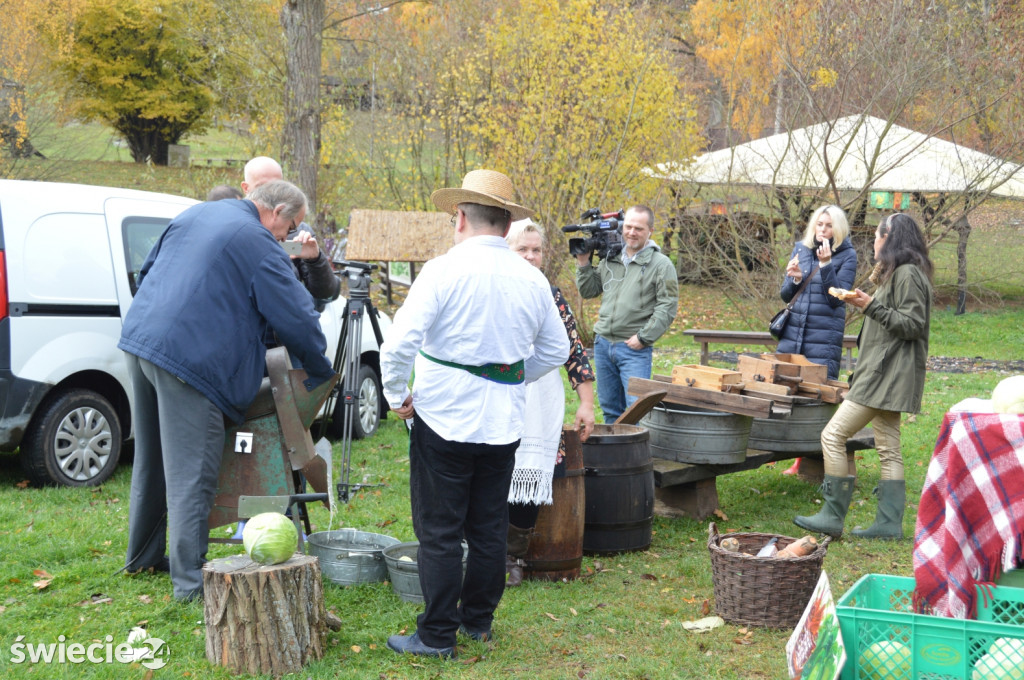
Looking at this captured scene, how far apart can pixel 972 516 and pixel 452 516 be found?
6.49 feet

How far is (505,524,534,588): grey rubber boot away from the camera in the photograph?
5.01 meters

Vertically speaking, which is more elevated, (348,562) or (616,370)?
(616,370)

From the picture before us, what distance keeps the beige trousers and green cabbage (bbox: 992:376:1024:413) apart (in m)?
2.24

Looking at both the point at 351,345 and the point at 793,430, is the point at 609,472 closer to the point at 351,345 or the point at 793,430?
the point at 793,430

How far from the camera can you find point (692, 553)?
569 cm

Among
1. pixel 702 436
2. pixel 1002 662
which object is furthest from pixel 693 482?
pixel 1002 662

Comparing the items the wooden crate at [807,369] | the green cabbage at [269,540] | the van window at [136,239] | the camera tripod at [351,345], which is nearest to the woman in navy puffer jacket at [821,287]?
the wooden crate at [807,369]

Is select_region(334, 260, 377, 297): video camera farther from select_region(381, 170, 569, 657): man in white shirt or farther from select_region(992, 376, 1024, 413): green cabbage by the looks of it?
select_region(992, 376, 1024, 413): green cabbage

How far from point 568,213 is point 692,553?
29.0 feet

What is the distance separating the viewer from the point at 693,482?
6336 millimetres

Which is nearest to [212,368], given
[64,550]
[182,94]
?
[64,550]

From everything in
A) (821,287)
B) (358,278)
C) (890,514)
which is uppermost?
(358,278)

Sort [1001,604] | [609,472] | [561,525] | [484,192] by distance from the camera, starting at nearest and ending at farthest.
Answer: [1001,604], [484,192], [561,525], [609,472]

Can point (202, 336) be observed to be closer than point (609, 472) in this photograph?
Yes
